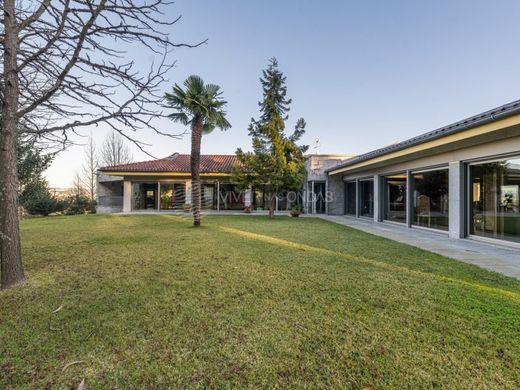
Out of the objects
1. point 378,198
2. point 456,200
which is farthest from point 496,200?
point 378,198

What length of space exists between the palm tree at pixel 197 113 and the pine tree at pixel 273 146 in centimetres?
409

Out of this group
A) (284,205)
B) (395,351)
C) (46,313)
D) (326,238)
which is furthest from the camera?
(284,205)

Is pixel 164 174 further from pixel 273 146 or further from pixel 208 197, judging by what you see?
pixel 273 146

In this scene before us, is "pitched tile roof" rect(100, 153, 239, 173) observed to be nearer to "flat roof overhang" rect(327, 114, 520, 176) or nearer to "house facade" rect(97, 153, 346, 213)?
"house facade" rect(97, 153, 346, 213)

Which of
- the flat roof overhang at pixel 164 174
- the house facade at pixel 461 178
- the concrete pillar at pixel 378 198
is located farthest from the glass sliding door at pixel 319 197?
the house facade at pixel 461 178

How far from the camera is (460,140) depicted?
27.5 ft

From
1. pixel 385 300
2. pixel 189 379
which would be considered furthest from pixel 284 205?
pixel 189 379

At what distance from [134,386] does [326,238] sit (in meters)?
8.01

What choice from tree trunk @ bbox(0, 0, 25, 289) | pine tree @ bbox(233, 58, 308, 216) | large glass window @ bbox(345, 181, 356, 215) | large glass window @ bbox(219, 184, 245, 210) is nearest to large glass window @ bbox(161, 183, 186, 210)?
large glass window @ bbox(219, 184, 245, 210)

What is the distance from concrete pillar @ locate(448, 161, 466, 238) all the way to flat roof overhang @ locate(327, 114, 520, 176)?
753 mm

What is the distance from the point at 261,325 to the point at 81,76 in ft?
15.7

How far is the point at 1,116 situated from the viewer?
14.3 feet

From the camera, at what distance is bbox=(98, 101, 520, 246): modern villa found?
795cm

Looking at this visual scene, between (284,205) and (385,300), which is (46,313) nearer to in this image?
(385,300)
